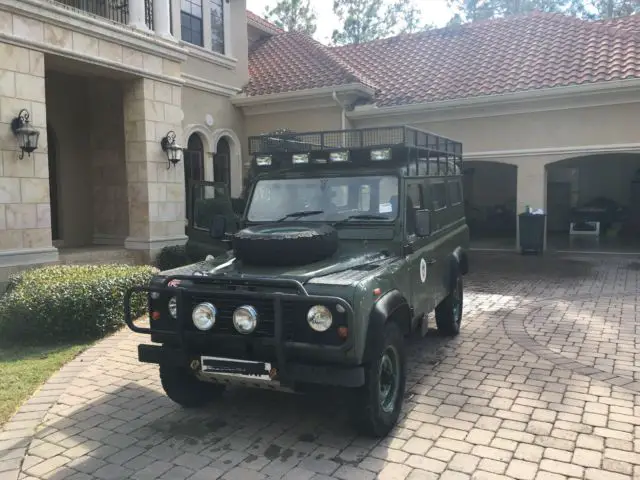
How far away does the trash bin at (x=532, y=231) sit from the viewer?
45.9ft

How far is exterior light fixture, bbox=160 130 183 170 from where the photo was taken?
11336mm

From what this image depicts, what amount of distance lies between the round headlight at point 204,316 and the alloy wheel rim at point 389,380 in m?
1.30

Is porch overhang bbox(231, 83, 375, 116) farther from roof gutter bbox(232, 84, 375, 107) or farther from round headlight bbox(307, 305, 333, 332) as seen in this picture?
round headlight bbox(307, 305, 333, 332)

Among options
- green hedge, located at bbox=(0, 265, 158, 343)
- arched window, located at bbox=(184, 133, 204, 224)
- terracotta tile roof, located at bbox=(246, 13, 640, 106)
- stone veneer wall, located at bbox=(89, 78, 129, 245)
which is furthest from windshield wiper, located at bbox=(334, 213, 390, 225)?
terracotta tile roof, located at bbox=(246, 13, 640, 106)

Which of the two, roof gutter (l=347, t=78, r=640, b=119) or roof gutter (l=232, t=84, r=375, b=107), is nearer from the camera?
roof gutter (l=347, t=78, r=640, b=119)

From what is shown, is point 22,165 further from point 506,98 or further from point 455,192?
point 506,98

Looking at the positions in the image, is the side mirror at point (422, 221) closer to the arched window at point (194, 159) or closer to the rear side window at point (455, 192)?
the rear side window at point (455, 192)

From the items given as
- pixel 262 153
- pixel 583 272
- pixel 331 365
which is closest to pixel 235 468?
pixel 331 365

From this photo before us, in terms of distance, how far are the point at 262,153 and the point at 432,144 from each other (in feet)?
6.84

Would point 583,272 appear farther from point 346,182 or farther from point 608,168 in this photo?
point 608,168

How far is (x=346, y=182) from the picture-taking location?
5.30 metres

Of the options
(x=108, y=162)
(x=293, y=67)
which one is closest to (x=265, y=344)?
(x=108, y=162)

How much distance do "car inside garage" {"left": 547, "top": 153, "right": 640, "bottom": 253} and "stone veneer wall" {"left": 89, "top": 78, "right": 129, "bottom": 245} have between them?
1314cm

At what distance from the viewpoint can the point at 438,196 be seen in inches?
253
